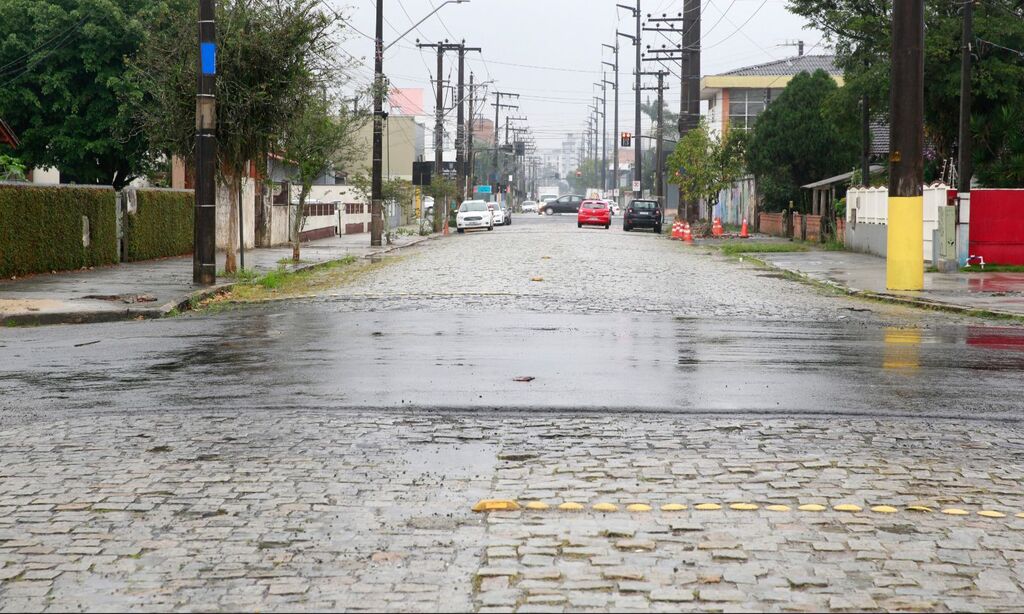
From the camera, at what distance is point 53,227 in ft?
81.9

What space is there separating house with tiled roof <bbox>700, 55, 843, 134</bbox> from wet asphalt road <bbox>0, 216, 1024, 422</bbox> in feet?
216

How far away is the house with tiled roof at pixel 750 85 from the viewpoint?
85125 millimetres

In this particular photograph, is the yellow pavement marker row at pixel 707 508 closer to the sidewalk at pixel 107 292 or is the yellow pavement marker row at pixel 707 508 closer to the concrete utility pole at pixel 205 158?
the sidewalk at pixel 107 292

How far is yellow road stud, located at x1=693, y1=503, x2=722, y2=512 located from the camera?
662 centimetres

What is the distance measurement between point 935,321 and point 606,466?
11676 millimetres

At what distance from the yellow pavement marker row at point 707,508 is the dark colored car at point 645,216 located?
58.9m

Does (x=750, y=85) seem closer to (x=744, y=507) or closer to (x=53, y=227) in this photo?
(x=53, y=227)

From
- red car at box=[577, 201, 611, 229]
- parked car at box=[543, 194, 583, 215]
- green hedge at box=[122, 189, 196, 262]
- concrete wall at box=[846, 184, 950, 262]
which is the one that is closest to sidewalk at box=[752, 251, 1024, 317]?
concrete wall at box=[846, 184, 950, 262]

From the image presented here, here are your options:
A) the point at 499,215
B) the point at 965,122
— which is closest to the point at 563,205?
the point at 499,215

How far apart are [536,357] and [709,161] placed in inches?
1915

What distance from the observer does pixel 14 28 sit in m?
47.5

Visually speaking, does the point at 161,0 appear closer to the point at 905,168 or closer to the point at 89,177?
the point at 89,177

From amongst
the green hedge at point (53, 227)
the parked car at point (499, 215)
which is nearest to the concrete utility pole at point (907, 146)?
the green hedge at point (53, 227)

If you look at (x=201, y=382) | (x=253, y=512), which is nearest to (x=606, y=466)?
(x=253, y=512)
